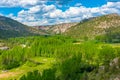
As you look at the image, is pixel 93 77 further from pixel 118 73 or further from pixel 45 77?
pixel 45 77

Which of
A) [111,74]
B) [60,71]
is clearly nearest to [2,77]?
[60,71]

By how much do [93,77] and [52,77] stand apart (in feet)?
70.3

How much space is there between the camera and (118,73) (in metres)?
130

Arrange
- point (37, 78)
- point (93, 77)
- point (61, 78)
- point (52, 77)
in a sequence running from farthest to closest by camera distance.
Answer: point (61, 78) < point (93, 77) < point (52, 77) < point (37, 78)

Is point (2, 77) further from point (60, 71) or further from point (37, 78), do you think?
point (37, 78)

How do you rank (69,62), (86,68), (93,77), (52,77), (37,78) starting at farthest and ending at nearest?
(86,68), (69,62), (93,77), (52,77), (37,78)

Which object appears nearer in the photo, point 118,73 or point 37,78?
point 37,78

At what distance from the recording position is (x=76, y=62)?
6634 inches

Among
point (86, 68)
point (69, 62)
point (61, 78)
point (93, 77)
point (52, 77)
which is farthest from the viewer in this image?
point (86, 68)

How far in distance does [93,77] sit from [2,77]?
219ft

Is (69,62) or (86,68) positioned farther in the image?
(86,68)

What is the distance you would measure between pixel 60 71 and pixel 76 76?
10.3 m

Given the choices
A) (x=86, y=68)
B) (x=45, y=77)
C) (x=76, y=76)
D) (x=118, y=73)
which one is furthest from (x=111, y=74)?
(x=86, y=68)

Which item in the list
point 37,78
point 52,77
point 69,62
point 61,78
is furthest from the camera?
point 69,62
